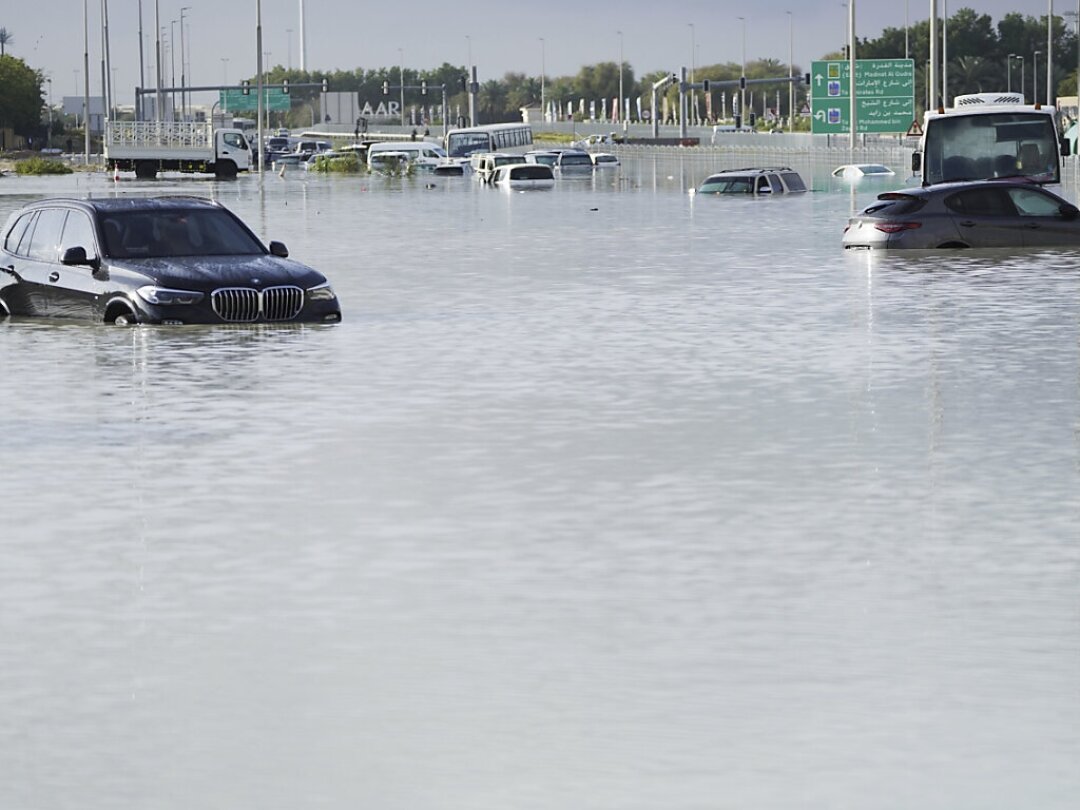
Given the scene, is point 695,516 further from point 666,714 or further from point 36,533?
point 666,714

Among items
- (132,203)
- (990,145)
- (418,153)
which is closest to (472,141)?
(418,153)

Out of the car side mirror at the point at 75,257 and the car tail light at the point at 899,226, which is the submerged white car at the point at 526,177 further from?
the car side mirror at the point at 75,257

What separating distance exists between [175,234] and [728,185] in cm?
4557

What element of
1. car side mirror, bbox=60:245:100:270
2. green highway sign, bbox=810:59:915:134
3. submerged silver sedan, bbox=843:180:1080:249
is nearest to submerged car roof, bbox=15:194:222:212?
car side mirror, bbox=60:245:100:270

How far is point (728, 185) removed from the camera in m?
67.8

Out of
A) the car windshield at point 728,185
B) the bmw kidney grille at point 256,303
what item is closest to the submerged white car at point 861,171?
the car windshield at point 728,185

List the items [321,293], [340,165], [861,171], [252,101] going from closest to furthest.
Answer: [321,293] → [861,171] → [340,165] → [252,101]

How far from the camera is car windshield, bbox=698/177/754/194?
67.2 meters

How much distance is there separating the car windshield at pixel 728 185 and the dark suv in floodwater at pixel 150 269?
1747 inches

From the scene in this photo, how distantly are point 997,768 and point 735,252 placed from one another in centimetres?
3100

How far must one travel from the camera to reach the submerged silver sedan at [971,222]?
116 feet

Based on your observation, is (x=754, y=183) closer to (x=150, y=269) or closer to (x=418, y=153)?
(x=418, y=153)

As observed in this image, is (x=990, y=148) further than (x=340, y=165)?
No

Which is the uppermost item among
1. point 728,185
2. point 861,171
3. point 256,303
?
point 861,171
